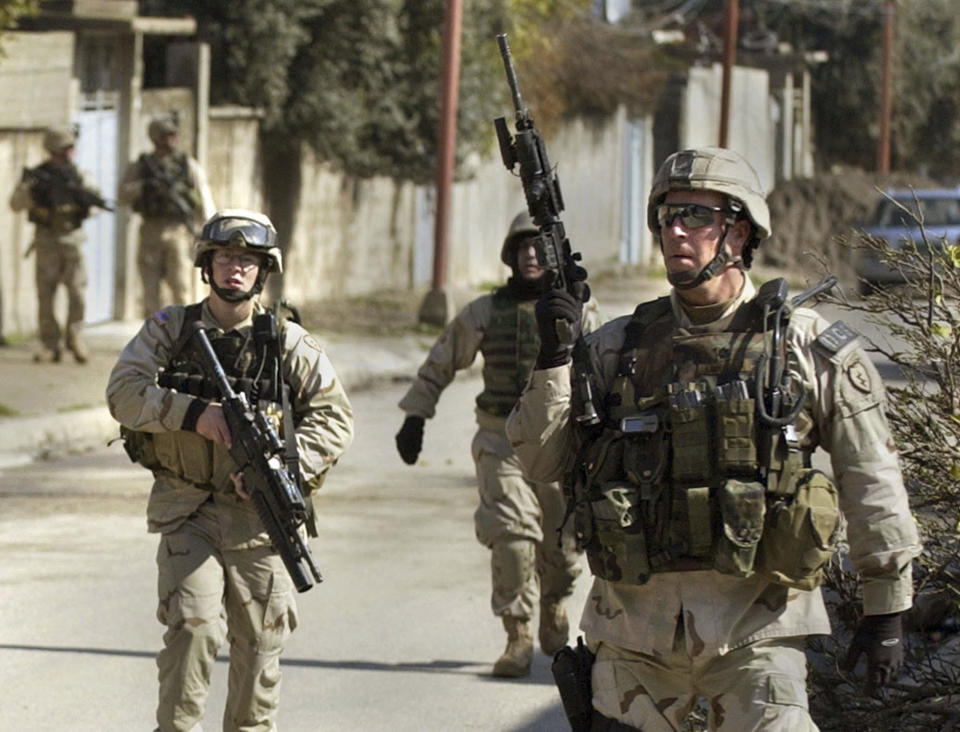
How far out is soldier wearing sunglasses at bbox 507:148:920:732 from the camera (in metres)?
4.13

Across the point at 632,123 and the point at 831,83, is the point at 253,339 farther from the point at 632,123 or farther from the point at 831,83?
the point at 831,83

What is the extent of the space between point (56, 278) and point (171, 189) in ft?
3.85

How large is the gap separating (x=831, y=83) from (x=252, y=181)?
110ft

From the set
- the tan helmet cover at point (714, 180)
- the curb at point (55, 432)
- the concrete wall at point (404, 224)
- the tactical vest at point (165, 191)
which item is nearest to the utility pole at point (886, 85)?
the concrete wall at point (404, 224)

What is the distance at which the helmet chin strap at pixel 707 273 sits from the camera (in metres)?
4.30

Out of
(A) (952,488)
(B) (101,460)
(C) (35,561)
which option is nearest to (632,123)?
(B) (101,460)

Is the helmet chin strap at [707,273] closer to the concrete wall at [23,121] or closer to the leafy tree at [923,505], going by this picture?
the leafy tree at [923,505]

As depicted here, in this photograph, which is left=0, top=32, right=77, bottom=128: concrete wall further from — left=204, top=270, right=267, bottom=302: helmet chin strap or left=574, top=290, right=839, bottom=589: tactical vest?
left=574, top=290, right=839, bottom=589: tactical vest

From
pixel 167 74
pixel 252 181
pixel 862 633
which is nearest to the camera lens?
pixel 862 633

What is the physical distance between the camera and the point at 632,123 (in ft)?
113

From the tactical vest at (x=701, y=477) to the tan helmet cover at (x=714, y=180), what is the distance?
0.23 metres

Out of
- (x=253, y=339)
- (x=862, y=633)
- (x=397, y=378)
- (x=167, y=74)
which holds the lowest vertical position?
(x=397, y=378)

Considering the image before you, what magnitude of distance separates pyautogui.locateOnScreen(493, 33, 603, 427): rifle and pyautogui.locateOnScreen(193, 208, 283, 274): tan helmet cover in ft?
3.17

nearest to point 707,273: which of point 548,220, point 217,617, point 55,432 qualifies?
point 548,220
